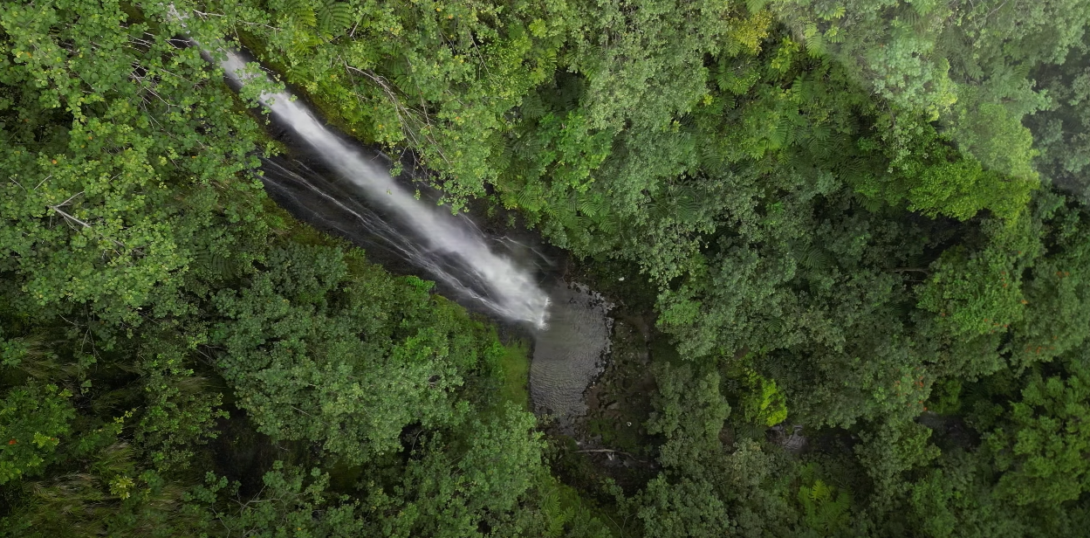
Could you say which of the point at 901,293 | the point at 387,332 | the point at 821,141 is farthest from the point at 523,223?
the point at 901,293

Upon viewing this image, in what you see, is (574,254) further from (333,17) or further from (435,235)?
(333,17)

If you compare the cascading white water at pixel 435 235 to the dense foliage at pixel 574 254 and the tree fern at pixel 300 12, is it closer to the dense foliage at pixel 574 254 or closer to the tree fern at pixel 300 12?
the dense foliage at pixel 574 254

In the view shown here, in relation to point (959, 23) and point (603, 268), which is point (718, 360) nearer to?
point (603, 268)

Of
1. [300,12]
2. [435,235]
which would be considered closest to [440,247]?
[435,235]

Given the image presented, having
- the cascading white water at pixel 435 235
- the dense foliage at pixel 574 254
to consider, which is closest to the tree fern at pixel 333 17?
the dense foliage at pixel 574 254

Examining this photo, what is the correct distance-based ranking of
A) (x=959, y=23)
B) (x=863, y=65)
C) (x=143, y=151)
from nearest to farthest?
1. (x=143, y=151)
2. (x=959, y=23)
3. (x=863, y=65)

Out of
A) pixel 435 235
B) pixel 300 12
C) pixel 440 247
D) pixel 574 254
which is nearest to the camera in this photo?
pixel 300 12

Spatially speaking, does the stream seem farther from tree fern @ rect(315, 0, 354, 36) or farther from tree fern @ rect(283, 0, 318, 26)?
tree fern @ rect(315, 0, 354, 36)
